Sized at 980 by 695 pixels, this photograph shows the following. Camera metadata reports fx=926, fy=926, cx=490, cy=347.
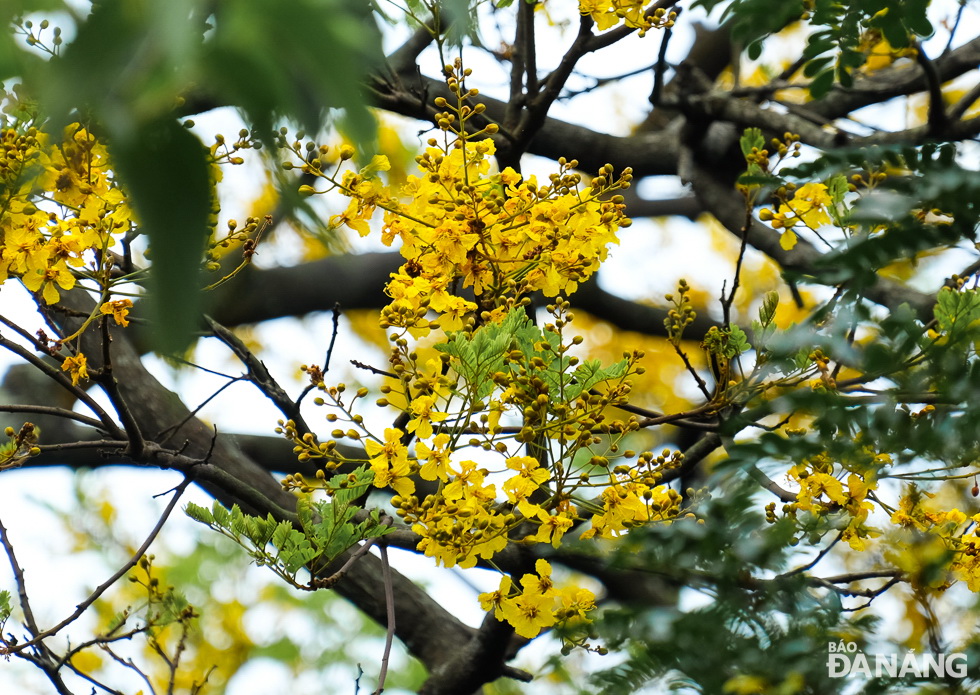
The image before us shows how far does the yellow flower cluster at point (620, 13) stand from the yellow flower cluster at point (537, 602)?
937 millimetres

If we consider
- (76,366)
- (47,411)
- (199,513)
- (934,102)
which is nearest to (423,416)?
(199,513)

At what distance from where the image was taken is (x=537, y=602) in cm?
136

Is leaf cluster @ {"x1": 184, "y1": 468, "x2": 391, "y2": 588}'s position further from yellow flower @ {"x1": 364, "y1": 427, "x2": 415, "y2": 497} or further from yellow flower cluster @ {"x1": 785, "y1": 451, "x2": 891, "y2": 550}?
yellow flower cluster @ {"x1": 785, "y1": 451, "x2": 891, "y2": 550}

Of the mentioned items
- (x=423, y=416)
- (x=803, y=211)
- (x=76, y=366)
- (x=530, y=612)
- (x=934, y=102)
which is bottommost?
(x=530, y=612)

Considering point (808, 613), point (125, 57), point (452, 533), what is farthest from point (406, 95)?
point (125, 57)

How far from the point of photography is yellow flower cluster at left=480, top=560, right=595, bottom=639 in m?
1.34

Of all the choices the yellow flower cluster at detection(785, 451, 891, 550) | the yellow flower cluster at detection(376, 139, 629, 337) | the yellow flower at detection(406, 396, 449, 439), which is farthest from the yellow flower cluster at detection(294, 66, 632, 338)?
the yellow flower cluster at detection(785, 451, 891, 550)

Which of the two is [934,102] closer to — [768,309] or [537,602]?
[768,309]

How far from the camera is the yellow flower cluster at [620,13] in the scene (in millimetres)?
1607

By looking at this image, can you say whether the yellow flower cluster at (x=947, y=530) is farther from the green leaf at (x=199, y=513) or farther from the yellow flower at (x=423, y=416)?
the green leaf at (x=199, y=513)

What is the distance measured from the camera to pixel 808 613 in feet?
2.92

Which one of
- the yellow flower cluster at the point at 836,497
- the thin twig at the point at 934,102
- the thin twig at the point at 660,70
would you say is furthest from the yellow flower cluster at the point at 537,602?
the thin twig at the point at 934,102

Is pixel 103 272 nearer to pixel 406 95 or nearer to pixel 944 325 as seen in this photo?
pixel 406 95

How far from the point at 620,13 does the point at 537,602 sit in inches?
39.5
